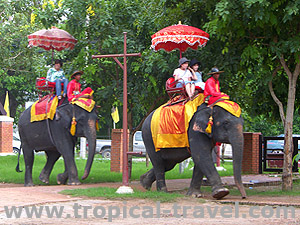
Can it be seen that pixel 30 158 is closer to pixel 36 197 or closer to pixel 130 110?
pixel 130 110

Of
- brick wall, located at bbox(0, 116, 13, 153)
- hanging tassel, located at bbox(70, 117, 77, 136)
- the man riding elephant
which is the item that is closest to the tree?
the man riding elephant

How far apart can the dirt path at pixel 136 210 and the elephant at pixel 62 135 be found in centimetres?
288

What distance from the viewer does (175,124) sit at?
557 inches

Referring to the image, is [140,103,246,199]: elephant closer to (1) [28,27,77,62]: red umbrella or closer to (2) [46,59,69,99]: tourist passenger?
(2) [46,59,69,99]: tourist passenger

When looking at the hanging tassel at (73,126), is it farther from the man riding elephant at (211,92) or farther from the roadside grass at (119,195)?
the man riding elephant at (211,92)

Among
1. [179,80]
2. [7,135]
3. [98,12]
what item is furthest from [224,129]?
[7,135]

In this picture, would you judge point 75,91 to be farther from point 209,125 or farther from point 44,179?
point 209,125

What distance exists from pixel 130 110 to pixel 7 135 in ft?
41.2

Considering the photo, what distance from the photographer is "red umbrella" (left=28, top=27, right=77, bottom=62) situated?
1750 centimetres

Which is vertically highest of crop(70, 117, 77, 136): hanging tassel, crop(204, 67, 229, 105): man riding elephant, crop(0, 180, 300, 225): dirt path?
crop(204, 67, 229, 105): man riding elephant

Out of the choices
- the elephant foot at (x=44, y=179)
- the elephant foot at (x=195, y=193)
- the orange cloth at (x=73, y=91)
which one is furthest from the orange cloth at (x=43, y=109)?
the elephant foot at (x=195, y=193)

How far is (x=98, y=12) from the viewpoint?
17.4m

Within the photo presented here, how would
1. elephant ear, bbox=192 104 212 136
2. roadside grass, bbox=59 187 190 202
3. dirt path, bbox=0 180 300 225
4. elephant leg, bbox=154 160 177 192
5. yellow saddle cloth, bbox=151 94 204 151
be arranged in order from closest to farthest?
1. dirt path, bbox=0 180 300 225
2. roadside grass, bbox=59 187 190 202
3. elephant ear, bbox=192 104 212 136
4. yellow saddle cloth, bbox=151 94 204 151
5. elephant leg, bbox=154 160 177 192

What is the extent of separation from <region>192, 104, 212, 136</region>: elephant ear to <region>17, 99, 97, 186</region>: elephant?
3431mm
